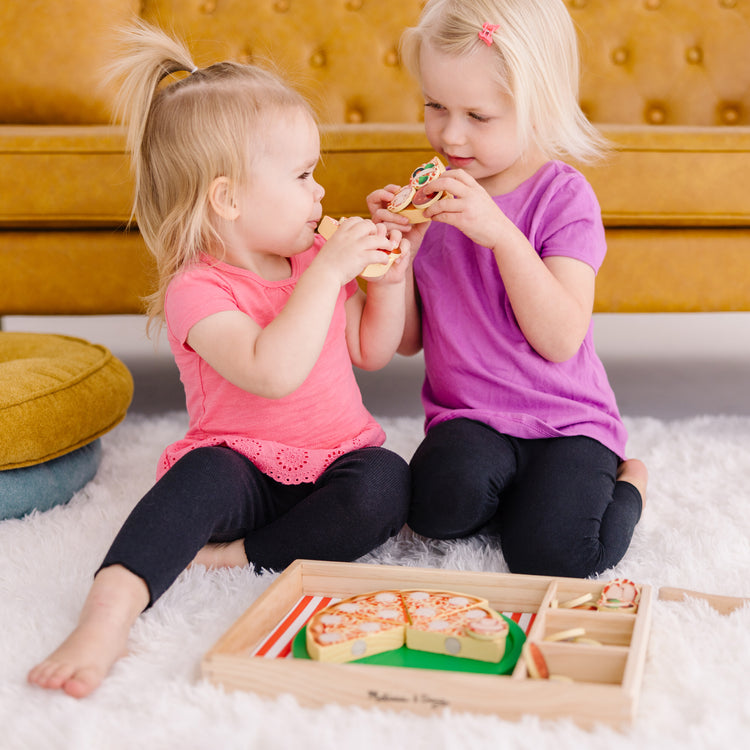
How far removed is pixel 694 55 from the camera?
7.11ft

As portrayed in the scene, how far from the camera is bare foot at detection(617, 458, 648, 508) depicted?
119 cm

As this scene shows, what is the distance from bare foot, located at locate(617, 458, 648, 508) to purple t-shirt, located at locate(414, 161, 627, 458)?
19mm

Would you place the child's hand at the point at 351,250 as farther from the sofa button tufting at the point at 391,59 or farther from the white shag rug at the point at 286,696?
the sofa button tufting at the point at 391,59

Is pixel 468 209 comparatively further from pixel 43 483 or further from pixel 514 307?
pixel 43 483

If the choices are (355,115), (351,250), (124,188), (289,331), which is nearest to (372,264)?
(351,250)

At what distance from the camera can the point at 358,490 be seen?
3.39 ft

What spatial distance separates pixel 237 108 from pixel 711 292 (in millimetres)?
973

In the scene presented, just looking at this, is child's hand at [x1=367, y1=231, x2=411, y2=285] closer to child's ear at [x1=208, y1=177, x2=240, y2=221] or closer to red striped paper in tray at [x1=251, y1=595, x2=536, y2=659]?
child's ear at [x1=208, y1=177, x2=240, y2=221]

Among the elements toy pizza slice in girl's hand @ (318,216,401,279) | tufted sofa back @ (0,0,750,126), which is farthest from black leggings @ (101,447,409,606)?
tufted sofa back @ (0,0,750,126)

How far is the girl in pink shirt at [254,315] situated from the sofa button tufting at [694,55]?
140 cm

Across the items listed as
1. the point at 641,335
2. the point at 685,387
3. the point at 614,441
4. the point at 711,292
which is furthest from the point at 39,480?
the point at 641,335

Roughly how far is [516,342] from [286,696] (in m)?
0.64

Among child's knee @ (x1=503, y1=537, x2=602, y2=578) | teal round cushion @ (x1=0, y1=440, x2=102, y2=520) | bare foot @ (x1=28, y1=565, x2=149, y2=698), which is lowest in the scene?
teal round cushion @ (x1=0, y1=440, x2=102, y2=520)

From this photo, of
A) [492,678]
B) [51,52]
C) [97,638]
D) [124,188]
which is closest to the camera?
[492,678]
